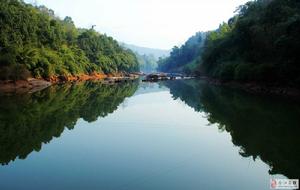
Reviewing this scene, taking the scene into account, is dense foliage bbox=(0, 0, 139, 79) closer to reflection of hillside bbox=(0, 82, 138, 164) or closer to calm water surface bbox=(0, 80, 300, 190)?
reflection of hillside bbox=(0, 82, 138, 164)

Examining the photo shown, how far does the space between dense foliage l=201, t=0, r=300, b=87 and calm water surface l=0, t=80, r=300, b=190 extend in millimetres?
10855

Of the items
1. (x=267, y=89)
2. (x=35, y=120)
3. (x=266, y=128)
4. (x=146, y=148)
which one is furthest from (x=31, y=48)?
(x=146, y=148)

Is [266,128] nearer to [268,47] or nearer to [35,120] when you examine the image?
[35,120]

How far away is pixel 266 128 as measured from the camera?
24484 millimetres

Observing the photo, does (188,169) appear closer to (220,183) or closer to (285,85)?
(220,183)

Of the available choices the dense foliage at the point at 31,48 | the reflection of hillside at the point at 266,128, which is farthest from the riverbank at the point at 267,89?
the dense foliage at the point at 31,48

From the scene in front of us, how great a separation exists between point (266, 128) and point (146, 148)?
9.45 m

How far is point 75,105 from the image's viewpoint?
120 feet

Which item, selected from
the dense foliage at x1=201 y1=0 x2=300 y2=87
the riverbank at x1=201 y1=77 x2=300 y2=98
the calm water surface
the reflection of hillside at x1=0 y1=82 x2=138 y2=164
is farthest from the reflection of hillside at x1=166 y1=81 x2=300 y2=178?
the reflection of hillside at x1=0 y1=82 x2=138 y2=164

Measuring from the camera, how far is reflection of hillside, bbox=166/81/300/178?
55.4 ft

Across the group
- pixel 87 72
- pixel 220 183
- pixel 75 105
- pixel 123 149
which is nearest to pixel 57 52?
pixel 87 72

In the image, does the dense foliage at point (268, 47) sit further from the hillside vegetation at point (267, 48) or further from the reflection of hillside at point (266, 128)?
the reflection of hillside at point (266, 128)

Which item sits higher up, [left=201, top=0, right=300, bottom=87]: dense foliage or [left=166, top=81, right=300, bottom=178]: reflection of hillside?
[left=201, top=0, right=300, bottom=87]: dense foliage

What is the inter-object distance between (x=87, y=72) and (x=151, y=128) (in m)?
81.9
